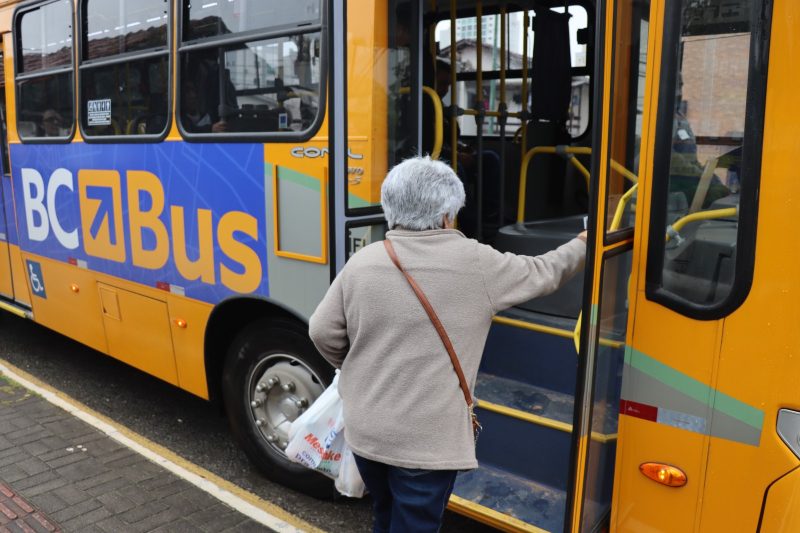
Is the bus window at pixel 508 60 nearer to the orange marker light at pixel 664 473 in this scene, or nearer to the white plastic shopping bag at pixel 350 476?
the white plastic shopping bag at pixel 350 476

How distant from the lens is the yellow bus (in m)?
2.09

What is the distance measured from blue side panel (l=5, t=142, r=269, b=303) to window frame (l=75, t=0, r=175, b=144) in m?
0.05

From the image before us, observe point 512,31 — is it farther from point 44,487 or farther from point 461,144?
point 44,487

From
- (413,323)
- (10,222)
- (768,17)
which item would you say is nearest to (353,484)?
(413,323)

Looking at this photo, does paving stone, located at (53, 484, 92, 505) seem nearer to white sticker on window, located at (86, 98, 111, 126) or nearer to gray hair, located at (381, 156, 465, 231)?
white sticker on window, located at (86, 98, 111, 126)

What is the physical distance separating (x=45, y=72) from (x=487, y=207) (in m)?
3.16

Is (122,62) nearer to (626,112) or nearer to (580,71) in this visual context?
(580,71)

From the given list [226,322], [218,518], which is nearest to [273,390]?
[226,322]

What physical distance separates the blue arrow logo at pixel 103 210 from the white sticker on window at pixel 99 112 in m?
0.41

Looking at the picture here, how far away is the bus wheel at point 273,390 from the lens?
11.5ft

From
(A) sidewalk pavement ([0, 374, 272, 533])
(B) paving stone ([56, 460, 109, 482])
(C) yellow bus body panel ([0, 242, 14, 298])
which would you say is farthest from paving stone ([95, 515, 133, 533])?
(C) yellow bus body panel ([0, 242, 14, 298])

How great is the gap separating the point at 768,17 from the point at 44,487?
12.5 feet

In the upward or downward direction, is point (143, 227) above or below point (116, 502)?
above

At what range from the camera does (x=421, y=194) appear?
206 centimetres
